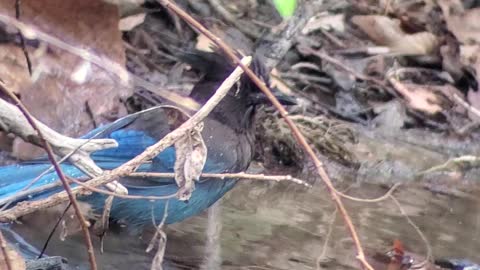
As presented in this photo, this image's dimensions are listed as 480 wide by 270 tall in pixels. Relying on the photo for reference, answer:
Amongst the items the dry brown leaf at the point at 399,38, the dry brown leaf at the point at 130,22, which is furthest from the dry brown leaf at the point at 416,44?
the dry brown leaf at the point at 130,22

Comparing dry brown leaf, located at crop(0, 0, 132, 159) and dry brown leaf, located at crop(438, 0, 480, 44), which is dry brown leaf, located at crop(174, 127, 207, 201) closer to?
dry brown leaf, located at crop(0, 0, 132, 159)

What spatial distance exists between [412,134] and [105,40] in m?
2.07

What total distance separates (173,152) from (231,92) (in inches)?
16.7

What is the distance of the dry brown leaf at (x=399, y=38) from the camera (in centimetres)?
685

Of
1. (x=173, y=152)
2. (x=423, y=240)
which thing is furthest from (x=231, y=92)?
(x=423, y=240)

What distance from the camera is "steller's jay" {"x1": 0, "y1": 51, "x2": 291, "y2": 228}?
3621 mm

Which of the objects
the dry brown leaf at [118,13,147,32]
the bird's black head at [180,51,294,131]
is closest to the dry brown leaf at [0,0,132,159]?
the bird's black head at [180,51,294,131]

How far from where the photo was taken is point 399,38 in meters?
6.87

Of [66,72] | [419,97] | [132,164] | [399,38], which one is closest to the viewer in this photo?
[132,164]

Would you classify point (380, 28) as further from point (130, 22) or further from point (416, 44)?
point (130, 22)

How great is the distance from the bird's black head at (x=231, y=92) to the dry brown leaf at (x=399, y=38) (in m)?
2.86

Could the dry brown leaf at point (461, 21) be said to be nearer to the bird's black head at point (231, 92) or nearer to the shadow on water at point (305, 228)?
the shadow on water at point (305, 228)

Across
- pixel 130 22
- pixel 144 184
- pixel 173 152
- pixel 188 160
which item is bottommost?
pixel 144 184

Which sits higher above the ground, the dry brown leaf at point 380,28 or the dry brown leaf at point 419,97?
the dry brown leaf at point 380,28
